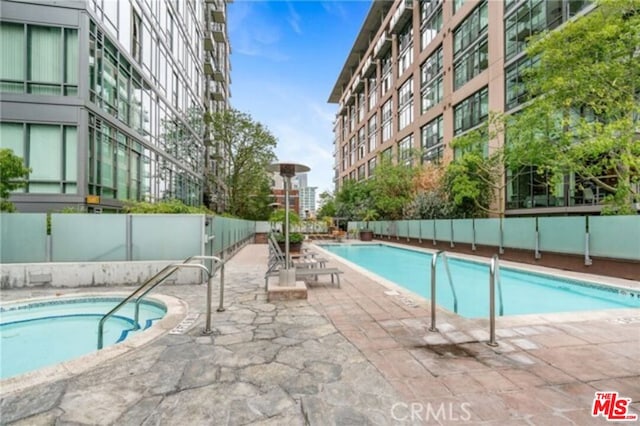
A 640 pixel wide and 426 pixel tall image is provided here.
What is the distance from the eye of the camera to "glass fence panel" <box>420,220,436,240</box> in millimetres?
18258

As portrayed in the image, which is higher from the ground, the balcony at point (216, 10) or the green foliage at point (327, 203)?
the balcony at point (216, 10)

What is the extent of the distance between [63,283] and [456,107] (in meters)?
23.3

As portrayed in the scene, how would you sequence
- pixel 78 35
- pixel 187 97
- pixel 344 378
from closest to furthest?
pixel 344 378 → pixel 78 35 → pixel 187 97

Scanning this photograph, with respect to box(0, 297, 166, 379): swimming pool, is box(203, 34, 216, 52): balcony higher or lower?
higher

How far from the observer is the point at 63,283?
7.22 meters

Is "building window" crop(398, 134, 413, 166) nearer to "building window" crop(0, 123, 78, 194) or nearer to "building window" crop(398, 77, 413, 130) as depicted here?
"building window" crop(398, 77, 413, 130)

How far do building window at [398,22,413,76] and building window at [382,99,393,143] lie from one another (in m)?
3.88

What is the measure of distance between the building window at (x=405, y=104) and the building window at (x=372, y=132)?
738 centimetres

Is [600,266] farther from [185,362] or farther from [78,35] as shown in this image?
[78,35]

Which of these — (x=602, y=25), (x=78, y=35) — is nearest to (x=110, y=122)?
(x=78, y=35)

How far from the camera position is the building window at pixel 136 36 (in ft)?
44.9

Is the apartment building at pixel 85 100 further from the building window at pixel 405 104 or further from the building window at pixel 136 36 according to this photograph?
the building window at pixel 405 104

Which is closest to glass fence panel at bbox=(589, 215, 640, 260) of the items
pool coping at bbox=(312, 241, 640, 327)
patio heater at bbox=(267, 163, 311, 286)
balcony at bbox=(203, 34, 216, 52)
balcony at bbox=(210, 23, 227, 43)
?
pool coping at bbox=(312, 241, 640, 327)

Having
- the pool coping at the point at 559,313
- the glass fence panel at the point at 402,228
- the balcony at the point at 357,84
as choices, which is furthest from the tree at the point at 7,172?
the balcony at the point at 357,84
